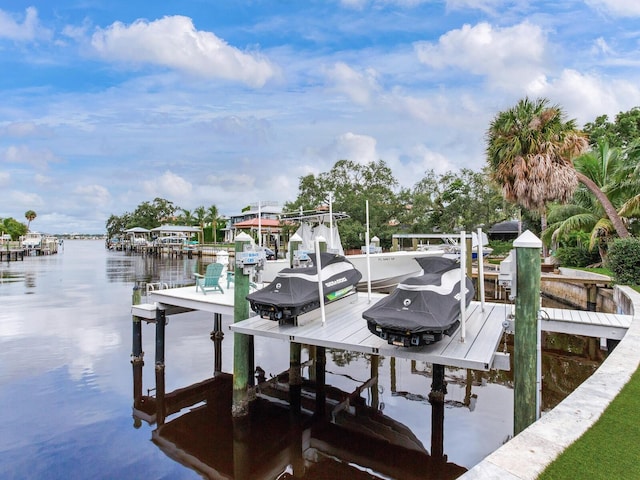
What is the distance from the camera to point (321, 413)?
7340mm

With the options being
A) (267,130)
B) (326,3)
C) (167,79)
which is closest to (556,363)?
(326,3)

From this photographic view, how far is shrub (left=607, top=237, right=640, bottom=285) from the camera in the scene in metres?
11.1

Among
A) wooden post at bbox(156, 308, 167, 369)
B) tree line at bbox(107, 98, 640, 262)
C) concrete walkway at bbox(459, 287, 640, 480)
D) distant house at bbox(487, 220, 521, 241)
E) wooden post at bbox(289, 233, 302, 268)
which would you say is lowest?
wooden post at bbox(156, 308, 167, 369)

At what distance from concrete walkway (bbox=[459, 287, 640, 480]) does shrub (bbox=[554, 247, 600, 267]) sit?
16021 mm

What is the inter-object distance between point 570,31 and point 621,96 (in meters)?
15.0

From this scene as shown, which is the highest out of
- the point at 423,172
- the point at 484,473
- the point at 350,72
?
the point at 350,72

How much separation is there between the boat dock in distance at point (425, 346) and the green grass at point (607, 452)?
4.17 feet

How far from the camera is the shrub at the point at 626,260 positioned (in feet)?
36.6

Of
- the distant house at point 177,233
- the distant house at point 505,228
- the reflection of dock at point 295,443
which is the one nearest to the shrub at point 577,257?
the distant house at point 505,228

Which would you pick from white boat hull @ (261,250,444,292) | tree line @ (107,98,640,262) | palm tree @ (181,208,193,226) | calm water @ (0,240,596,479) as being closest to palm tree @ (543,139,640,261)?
tree line @ (107,98,640,262)

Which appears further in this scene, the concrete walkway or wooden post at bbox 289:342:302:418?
wooden post at bbox 289:342:302:418

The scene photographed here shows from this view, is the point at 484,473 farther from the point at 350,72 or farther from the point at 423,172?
the point at 423,172

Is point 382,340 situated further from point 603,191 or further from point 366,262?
point 603,191

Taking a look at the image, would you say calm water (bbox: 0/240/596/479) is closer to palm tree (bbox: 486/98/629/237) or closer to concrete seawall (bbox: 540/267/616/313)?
concrete seawall (bbox: 540/267/616/313)
